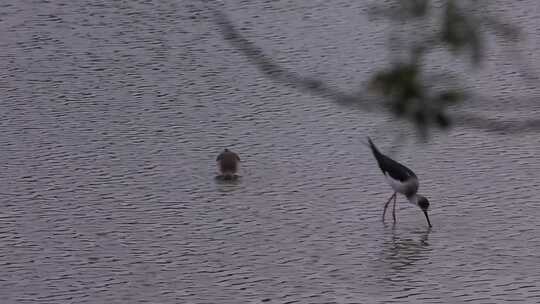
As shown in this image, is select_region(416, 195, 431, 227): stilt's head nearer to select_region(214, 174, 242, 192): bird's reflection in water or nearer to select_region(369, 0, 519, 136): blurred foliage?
select_region(214, 174, 242, 192): bird's reflection in water

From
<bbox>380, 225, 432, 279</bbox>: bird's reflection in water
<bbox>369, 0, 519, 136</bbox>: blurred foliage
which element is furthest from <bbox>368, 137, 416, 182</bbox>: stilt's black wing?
<bbox>369, 0, 519, 136</bbox>: blurred foliage

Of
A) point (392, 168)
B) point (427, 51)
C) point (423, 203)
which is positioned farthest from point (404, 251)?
point (427, 51)

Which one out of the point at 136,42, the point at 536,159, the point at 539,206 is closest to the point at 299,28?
the point at 136,42

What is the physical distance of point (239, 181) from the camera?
12305mm

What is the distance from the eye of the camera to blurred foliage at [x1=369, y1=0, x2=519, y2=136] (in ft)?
12.1

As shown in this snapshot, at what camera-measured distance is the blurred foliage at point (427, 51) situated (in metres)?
3.70

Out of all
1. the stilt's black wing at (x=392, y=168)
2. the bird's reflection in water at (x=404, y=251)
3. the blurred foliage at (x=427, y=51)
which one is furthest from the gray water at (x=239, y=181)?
the blurred foliage at (x=427, y=51)

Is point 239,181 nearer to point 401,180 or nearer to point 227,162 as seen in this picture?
point 227,162

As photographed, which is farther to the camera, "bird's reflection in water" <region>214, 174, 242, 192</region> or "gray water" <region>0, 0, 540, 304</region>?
"bird's reflection in water" <region>214, 174, 242, 192</region>

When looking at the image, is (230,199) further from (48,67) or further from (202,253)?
(48,67)

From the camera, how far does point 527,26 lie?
17.0m

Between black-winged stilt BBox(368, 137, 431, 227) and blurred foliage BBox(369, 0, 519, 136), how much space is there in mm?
7340

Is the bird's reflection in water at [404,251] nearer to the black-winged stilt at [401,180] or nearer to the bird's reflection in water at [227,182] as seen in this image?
the black-winged stilt at [401,180]

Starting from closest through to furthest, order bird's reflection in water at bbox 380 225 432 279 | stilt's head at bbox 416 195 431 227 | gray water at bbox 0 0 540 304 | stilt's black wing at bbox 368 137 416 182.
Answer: gray water at bbox 0 0 540 304 → bird's reflection in water at bbox 380 225 432 279 → stilt's head at bbox 416 195 431 227 → stilt's black wing at bbox 368 137 416 182
